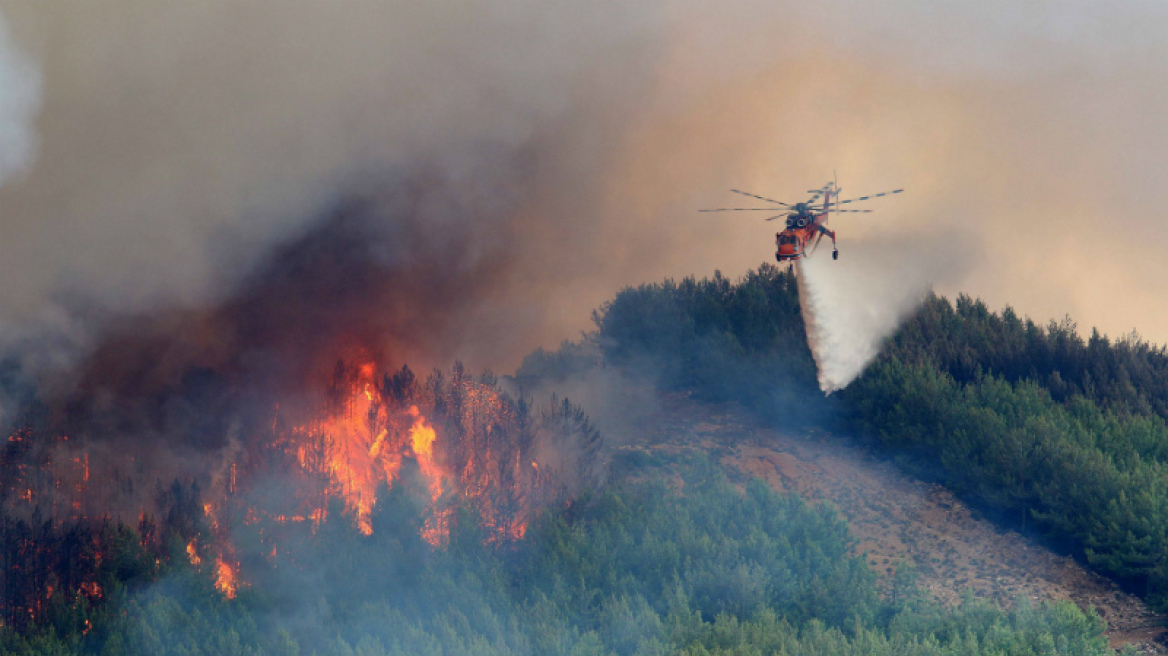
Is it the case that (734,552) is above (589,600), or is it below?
above

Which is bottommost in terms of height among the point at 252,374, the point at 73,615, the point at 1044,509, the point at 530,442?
the point at 1044,509

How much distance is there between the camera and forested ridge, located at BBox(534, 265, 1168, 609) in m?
45.6

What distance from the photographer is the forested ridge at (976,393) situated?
45594 mm

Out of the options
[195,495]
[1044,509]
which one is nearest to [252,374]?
[195,495]

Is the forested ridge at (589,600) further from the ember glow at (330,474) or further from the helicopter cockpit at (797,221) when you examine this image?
the helicopter cockpit at (797,221)

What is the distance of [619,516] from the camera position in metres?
45.4

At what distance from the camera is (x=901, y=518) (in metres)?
49.4

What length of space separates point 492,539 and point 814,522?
1310 cm

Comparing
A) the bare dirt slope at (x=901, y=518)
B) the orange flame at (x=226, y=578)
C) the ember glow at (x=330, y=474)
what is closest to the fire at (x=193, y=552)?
the ember glow at (x=330, y=474)

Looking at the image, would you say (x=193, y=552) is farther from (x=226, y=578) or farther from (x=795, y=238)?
(x=795, y=238)

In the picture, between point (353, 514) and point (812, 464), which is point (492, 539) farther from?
point (812, 464)

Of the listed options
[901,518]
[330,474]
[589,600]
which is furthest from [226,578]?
[901,518]

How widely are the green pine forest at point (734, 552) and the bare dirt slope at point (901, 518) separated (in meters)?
1.05

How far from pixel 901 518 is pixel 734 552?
10.9 meters
